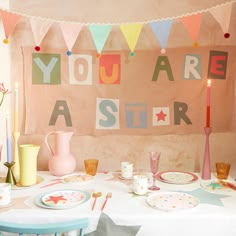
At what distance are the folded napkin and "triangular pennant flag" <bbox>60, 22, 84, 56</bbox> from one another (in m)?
1.00

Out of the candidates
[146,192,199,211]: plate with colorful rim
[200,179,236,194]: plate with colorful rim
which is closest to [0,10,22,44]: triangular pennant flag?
[146,192,199,211]: plate with colorful rim

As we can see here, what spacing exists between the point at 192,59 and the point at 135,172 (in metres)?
0.73

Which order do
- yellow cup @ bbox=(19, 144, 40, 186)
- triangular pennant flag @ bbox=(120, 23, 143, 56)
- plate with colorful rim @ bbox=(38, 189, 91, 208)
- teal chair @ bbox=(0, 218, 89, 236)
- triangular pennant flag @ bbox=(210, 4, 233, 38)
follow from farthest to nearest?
triangular pennant flag @ bbox=(120, 23, 143, 56)
triangular pennant flag @ bbox=(210, 4, 233, 38)
yellow cup @ bbox=(19, 144, 40, 186)
plate with colorful rim @ bbox=(38, 189, 91, 208)
teal chair @ bbox=(0, 218, 89, 236)

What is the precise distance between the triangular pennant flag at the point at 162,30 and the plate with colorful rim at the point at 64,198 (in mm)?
913

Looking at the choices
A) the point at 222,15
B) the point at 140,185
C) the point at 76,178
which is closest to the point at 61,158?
the point at 76,178

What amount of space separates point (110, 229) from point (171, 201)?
11.9 inches

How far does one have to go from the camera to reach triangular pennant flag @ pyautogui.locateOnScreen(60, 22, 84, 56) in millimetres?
1781

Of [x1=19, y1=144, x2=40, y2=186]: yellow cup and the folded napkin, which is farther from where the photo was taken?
[x1=19, y1=144, x2=40, y2=186]: yellow cup

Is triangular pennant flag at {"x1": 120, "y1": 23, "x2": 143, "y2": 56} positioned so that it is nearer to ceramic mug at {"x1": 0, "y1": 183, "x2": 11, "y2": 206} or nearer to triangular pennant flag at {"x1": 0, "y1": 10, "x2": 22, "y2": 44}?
triangular pennant flag at {"x1": 0, "y1": 10, "x2": 22, "y2": 44}

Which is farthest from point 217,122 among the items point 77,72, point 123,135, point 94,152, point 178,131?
point 77,72

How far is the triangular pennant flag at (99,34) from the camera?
1783mm

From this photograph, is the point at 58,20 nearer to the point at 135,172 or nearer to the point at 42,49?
the point at 42,49

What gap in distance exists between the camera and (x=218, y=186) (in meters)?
1.52

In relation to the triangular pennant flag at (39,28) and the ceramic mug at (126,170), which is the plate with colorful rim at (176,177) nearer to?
the ceramic mug at (126,170)
